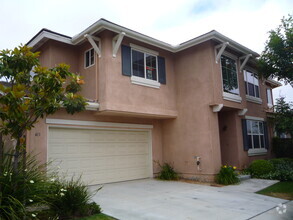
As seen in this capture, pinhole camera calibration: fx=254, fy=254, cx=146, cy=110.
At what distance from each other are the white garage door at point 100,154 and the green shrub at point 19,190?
13.0ft

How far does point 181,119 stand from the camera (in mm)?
11859

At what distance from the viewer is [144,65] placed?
11.2 m

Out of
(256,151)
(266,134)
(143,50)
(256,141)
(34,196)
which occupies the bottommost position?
(34,196)

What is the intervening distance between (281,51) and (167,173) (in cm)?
709

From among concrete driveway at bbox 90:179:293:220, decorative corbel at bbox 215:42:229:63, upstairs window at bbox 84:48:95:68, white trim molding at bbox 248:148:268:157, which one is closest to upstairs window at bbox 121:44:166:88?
A: upstairs window at bbox 84:48:95:68

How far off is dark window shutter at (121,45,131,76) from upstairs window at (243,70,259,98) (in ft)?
23.5

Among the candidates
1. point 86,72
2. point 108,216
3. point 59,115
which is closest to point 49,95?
point 108,216

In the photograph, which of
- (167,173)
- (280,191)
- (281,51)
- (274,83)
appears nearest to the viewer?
(280,191)

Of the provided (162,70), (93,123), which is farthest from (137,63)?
(93,123)

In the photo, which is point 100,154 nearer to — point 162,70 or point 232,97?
point 162,70

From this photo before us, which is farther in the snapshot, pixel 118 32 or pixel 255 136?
pixel 255 136

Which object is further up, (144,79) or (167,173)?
(144,79)

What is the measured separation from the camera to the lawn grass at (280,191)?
824 cm

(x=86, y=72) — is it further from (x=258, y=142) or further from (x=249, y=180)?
(x=258, y=142)
